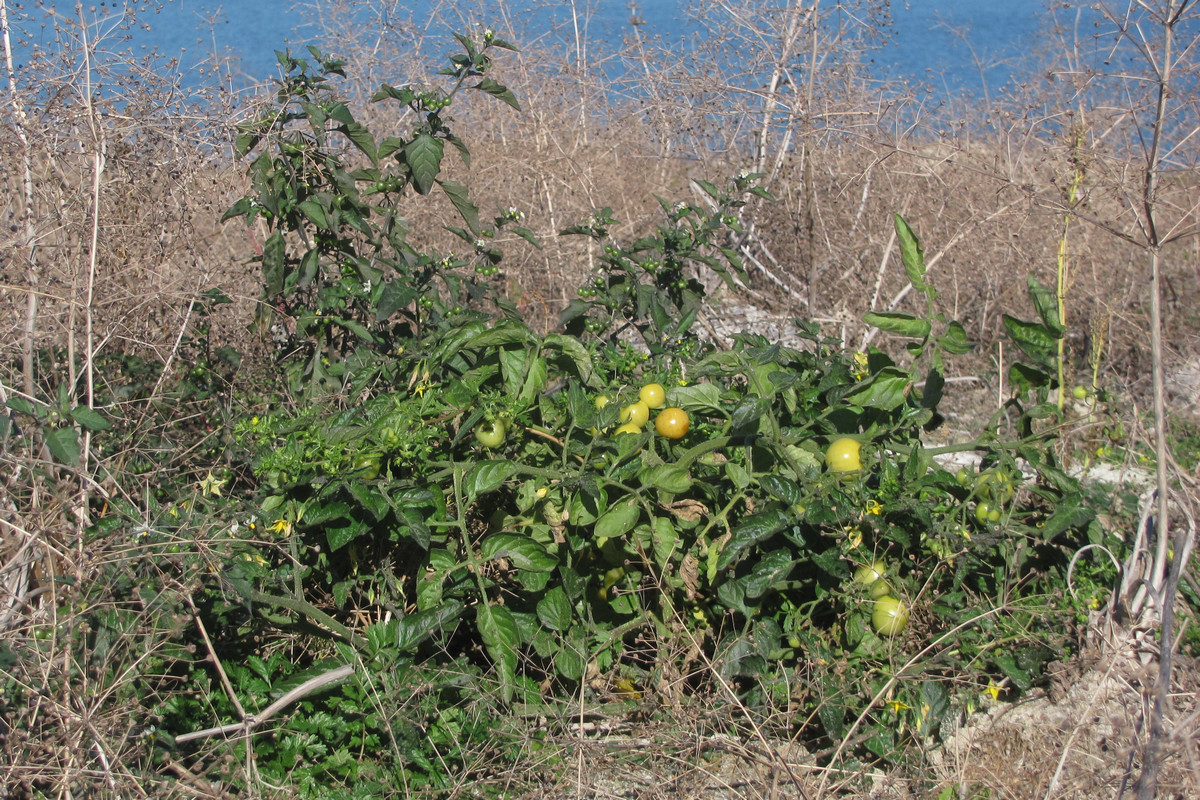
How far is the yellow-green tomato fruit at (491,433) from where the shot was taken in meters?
1.91

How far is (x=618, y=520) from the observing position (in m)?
1.80

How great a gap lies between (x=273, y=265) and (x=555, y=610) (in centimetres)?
123

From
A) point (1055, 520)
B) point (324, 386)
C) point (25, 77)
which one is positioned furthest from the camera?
point (324, 386)

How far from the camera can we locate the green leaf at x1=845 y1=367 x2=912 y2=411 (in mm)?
1972

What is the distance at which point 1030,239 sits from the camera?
14.9ft

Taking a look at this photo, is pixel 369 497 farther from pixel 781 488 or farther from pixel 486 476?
pixel 781 488

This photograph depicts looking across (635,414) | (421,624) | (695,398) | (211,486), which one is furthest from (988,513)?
(211,486)

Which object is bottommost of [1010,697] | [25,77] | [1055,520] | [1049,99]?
[1010,697]

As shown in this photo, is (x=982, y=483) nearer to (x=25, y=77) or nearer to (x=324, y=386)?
(x=324, y=386)

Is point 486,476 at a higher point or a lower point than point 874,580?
higher

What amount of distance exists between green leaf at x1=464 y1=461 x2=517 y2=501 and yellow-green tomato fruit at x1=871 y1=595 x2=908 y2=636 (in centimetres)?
81

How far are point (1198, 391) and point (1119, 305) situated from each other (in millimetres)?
483

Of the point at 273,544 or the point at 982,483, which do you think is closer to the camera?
the point at 273,544

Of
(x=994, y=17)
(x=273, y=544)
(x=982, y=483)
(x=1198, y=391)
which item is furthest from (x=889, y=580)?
(x=994, y=17)
